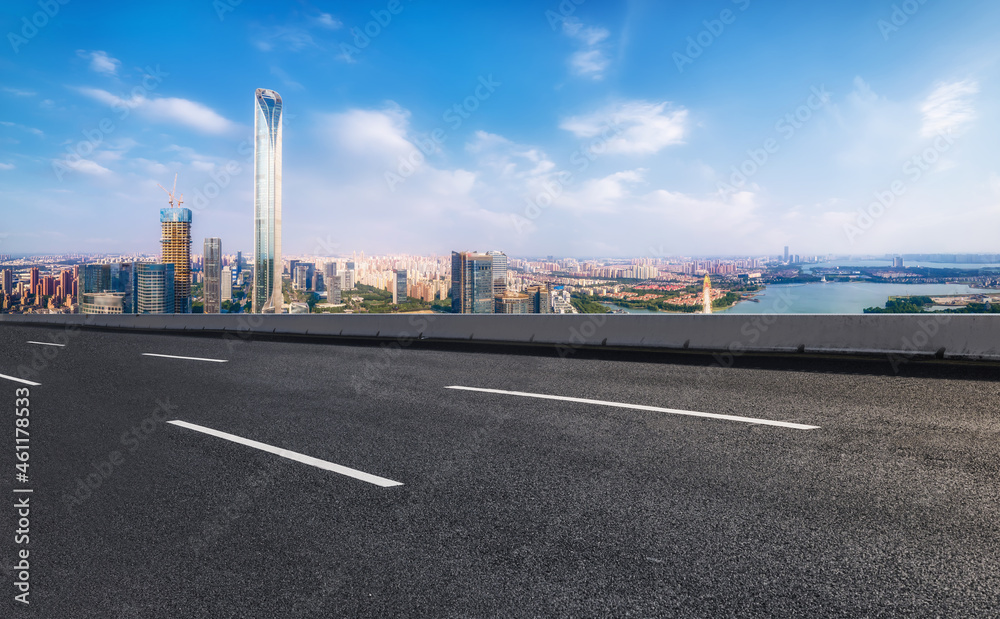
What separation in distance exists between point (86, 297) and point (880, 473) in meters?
29.2

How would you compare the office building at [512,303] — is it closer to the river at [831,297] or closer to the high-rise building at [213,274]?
the river at [831,297]

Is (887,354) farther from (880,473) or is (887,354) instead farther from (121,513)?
(121,513)

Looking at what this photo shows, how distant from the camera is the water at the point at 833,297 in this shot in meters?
8.74

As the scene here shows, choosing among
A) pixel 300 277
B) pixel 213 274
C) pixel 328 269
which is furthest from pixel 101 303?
pixel 328 269

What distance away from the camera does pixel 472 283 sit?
1573 cm

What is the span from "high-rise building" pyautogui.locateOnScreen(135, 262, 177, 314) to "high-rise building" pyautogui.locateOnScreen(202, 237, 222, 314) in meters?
1.46

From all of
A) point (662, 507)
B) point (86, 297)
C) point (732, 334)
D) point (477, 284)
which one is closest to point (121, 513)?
point (662, 507)

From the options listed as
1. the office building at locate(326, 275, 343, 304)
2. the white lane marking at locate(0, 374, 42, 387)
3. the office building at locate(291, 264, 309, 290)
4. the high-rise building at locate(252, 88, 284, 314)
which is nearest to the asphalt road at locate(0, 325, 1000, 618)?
the white lane marking at locate(0, 374, 42, 387)

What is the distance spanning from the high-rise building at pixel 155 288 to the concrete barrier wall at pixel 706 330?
1252cm

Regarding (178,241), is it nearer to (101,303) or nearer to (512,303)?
(101,303)

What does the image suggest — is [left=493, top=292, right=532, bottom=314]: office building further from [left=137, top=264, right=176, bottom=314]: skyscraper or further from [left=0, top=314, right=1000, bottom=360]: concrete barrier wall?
[left=137, top=264, right=176, bottom=314]: skyscraper

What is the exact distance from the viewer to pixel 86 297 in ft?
80.9

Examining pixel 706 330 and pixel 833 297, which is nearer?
pixel 833 297

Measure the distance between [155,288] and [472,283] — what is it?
58.3ft
